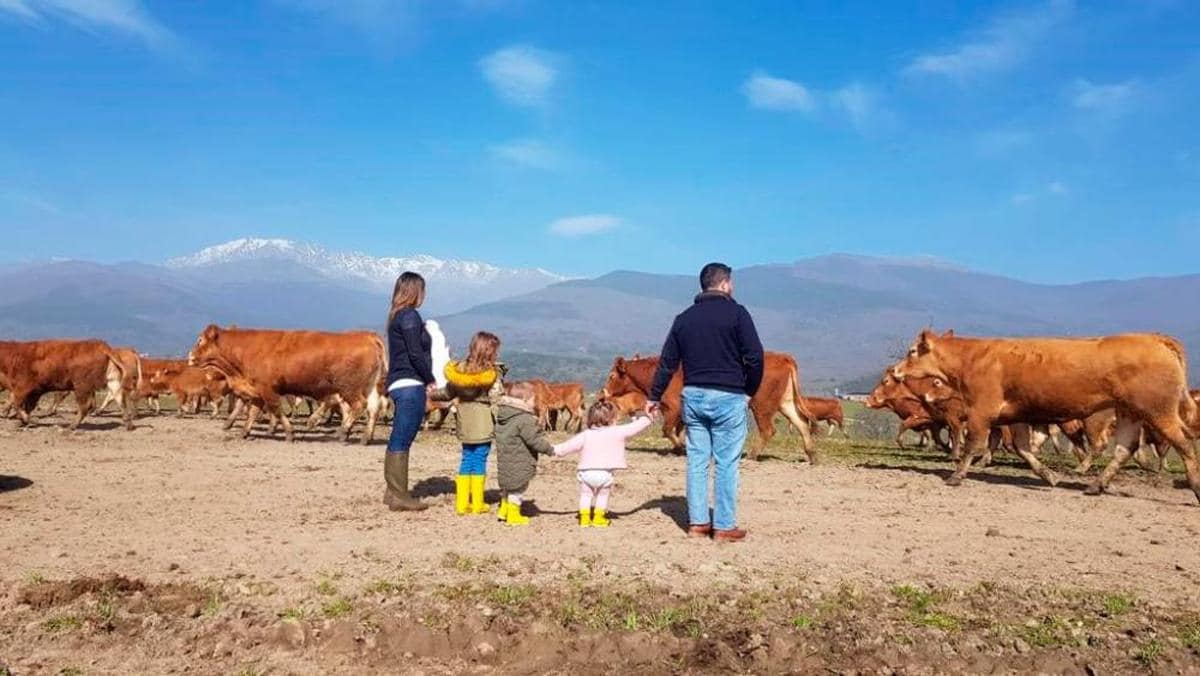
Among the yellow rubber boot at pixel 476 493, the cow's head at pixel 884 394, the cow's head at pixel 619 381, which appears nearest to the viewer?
the yellow rubber boot at pixel 476 493

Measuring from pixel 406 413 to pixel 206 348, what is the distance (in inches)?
449

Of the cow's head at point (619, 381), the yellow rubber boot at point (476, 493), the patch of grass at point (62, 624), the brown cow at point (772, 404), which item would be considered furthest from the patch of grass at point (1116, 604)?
the cow's head at point (619, 381)

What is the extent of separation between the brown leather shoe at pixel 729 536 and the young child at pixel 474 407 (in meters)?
2.64

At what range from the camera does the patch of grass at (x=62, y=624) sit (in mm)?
6156

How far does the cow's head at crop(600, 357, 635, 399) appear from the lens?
2106cm

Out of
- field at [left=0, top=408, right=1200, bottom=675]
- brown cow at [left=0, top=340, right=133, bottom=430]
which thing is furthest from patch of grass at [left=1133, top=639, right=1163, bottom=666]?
brown cow at [left=0, top=340, right=133, bottom=430]

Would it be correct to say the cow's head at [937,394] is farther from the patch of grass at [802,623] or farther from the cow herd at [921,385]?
the patch of grass at [802,623]

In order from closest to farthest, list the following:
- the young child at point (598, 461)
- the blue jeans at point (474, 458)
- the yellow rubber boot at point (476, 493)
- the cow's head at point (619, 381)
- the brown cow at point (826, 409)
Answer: the young child at point (598, 461)
the blue jeans at point (474, 458)
the yellow rubber boot at point (476, 493)
the cow's head at point (619, 381)
the brown cow at point (826, 409)

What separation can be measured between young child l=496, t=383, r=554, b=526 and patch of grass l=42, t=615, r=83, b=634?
4.11 metres

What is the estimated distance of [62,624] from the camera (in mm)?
6207

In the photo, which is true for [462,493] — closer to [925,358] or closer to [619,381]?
[925,358]

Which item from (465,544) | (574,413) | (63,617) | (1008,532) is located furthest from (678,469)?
(574,413)

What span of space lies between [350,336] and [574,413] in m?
15.2

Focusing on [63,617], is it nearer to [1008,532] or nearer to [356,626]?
[356,626]
